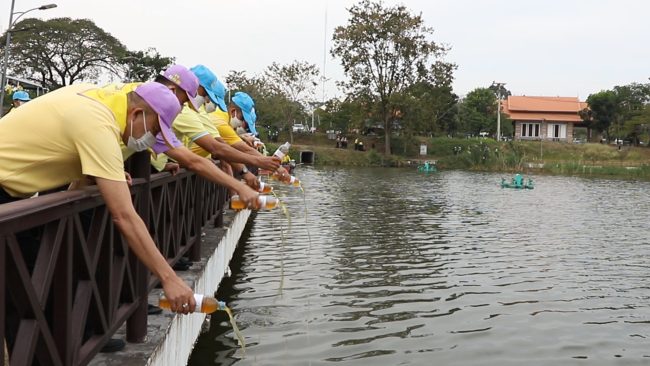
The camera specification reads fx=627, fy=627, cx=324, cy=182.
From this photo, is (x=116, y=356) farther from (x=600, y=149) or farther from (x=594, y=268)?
(x=600, y=149)

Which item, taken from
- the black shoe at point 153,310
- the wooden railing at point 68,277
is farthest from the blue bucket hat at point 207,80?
the black shoe at point 153,310

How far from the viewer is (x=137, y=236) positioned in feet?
10.0

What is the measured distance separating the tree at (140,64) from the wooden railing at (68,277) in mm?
59148

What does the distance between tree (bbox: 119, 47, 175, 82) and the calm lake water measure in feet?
163

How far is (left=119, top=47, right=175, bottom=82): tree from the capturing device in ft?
206

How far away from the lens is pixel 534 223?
1800 centimetres

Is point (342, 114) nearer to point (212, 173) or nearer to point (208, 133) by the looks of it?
point (208, 133)

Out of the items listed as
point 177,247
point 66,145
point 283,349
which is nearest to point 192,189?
point 177,247

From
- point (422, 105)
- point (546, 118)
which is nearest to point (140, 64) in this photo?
point (422, 105)

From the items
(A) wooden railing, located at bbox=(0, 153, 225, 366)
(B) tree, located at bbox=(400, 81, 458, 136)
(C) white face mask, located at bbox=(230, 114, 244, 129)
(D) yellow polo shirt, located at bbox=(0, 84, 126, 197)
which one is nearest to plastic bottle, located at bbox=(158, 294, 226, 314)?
(A) wooden railing, located at bbox=(0, 153, 225, 366)

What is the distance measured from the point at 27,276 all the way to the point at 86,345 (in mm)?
1154

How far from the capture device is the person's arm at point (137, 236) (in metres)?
3.00

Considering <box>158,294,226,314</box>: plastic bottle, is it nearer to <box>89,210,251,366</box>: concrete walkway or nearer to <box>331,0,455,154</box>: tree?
<box>89,210,251,366</box>: concrete walkway

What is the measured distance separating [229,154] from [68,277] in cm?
305
